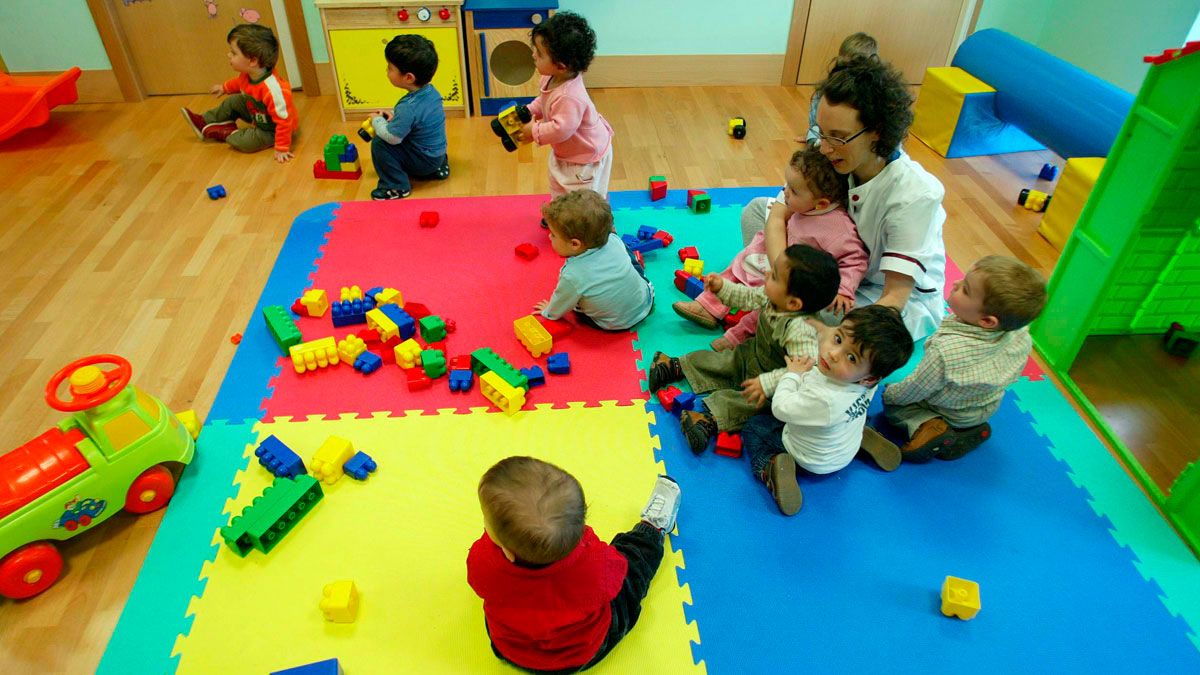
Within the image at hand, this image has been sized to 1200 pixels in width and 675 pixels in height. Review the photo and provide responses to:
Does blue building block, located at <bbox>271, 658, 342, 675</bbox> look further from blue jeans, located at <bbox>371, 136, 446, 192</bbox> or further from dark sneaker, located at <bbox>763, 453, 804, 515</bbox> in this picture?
blue jeans, located at <bbox>371, 136, 446, 192</bbox>

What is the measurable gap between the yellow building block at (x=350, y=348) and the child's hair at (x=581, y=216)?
0.97 metres

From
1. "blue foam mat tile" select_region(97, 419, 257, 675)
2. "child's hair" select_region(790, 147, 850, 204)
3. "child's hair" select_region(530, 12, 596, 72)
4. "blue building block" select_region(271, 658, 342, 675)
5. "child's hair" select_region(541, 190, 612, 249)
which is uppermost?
"child's hair" select_region(530, 12, 596, 72)

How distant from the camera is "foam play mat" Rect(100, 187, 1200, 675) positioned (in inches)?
84.8

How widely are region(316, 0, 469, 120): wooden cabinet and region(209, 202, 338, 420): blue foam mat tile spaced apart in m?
1.22

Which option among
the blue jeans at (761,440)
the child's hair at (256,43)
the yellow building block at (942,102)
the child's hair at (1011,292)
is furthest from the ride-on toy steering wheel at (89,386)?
the yellow building block at (942,102)

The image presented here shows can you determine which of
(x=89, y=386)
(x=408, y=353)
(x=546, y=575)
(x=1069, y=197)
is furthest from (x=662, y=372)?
(x=1069, y=197)

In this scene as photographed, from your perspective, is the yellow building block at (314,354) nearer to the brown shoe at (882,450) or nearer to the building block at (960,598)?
the brown shoe at (882,450)

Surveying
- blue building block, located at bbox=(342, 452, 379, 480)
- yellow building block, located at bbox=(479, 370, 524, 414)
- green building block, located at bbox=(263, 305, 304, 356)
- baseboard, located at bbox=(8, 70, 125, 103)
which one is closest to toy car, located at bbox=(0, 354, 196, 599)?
blue building block, located at bbox=(342, 452, 379, 480)

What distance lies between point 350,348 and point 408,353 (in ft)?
0.85

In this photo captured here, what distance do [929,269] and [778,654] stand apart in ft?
5.19

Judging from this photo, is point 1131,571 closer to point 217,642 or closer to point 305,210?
point 217,642

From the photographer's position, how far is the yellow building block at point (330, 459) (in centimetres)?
256

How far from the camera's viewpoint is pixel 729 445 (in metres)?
2.70

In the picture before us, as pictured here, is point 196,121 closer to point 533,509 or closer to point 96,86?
point 96,86
